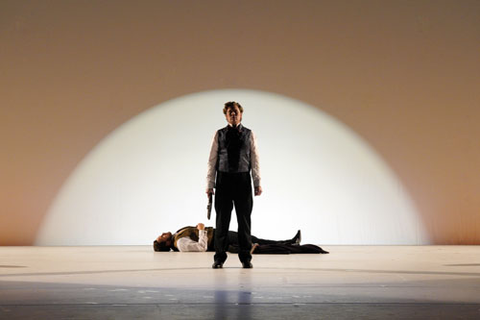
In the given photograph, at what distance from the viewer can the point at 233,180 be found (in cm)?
430

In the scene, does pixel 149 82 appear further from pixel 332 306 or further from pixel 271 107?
pixel 332 306

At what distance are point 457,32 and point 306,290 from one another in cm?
660

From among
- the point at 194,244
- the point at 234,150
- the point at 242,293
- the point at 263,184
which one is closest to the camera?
the point at 242,293

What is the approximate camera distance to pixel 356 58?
27.5ft

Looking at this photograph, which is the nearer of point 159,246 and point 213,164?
point 213,164

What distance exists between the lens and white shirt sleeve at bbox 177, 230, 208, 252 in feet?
21.0

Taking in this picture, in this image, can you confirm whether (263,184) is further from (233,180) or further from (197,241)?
(233,180)

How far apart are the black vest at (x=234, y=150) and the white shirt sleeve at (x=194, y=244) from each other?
2169 millimetres

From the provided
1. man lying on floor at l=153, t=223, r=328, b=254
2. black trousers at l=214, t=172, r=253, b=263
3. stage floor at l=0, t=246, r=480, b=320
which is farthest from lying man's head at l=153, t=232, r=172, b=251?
stage floor at l=0, t=246, r=480, b=320

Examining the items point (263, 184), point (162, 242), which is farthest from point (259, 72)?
point (162, 242)

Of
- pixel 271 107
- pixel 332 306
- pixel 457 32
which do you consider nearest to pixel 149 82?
pixel 271 107

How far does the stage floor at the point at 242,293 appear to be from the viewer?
6.61 feet

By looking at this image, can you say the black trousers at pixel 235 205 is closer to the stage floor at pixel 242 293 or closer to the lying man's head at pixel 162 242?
the stage floor at pixel 242 293

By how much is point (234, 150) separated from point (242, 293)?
1794 mm
